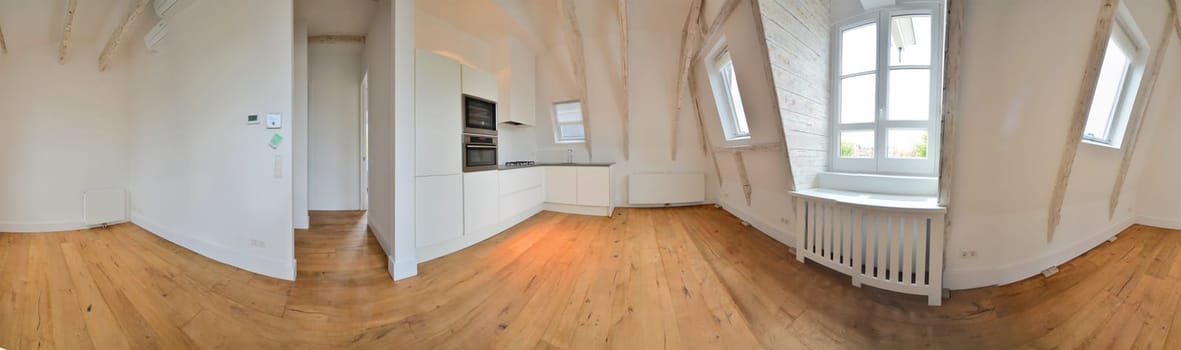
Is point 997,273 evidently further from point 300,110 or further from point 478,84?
point 300,110

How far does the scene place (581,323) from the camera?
1.49m

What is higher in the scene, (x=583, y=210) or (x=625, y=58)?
(x=625, y=58)

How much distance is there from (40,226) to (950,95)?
7501 millimetres

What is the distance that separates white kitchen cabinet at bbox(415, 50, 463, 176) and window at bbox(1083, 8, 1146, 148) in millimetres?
4179

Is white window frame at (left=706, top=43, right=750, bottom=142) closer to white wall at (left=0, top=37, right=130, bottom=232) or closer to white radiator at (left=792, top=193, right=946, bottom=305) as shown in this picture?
white radiator at (left=792, top=193, right=946, bottom=305)

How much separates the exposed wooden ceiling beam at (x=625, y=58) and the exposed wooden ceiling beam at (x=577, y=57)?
0.47m

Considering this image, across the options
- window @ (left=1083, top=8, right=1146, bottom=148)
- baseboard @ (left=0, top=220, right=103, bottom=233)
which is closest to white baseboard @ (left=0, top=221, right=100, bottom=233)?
baseboard @ (left=0, top=220, right=103, bottom=233)

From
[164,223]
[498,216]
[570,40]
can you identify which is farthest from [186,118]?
[570,40]

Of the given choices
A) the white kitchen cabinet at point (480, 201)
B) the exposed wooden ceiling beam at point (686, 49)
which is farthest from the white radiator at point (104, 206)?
the exposed wooden ceiling beam at point (686, 49)

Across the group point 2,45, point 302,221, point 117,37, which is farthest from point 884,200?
point 2,45

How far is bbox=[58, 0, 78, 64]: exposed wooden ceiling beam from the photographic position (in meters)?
2.87

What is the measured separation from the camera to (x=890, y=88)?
2.34m

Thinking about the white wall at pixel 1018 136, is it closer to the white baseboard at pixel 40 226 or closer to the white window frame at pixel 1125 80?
the white window frame at pixel 1125 80

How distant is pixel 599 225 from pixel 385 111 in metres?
2.28
